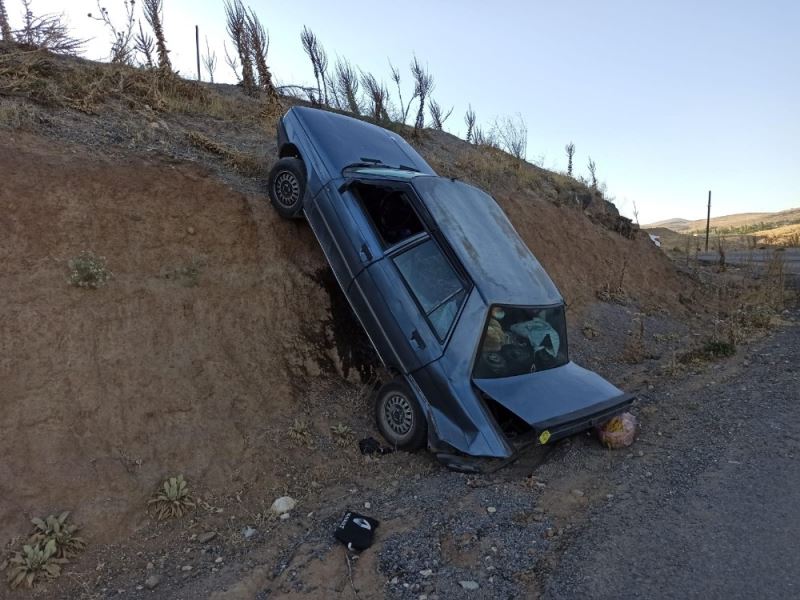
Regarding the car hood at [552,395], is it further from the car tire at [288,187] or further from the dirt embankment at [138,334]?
the car tire at [288,187]

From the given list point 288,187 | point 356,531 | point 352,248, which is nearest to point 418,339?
point 352,248

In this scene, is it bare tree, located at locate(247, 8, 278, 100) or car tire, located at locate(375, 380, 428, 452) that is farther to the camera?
bare tree, located at locate(247, 8, 278, 100)

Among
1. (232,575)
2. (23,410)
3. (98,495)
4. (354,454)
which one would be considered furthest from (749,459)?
(23,410)

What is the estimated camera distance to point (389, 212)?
214 inches

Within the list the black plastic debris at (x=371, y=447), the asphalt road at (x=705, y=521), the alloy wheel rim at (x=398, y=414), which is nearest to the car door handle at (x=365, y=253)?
the alloy wheel rim at (x=398, y=414)

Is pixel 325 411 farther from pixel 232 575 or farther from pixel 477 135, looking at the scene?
pixel 477 135

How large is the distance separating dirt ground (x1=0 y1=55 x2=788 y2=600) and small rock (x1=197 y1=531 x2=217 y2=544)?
0.13ft

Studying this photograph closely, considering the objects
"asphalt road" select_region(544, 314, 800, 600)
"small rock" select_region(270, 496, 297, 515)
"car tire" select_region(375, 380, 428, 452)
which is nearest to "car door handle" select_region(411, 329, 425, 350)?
"car tire" select_region(375, 380, 428, 452)

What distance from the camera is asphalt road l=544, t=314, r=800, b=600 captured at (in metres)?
3.14

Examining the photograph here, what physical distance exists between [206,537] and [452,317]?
246 centimetres

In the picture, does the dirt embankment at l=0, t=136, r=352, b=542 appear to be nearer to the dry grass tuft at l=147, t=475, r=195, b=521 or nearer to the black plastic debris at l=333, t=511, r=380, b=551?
the dry grass tuft at l=147, t=475, r=195, b=521

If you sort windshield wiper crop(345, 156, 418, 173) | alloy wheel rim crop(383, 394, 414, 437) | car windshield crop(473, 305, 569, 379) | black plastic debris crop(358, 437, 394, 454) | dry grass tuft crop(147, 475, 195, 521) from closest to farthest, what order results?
dry grass tuft crop(147, 475, 195, 521)
car windshield crop(473, 305, 569, 379)
alloy wheel rim crop(383, 394, 414, 437)
black plastic debris crop(358, 437, 394, 454)
windshield wiper crop(345, 156, 418, 173)

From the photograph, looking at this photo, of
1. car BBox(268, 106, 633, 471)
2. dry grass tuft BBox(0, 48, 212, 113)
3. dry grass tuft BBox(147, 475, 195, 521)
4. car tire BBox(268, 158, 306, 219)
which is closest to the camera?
dry grass tuft BBox(147, 475, 195, 521)

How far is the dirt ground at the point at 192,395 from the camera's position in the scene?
11.6ft
